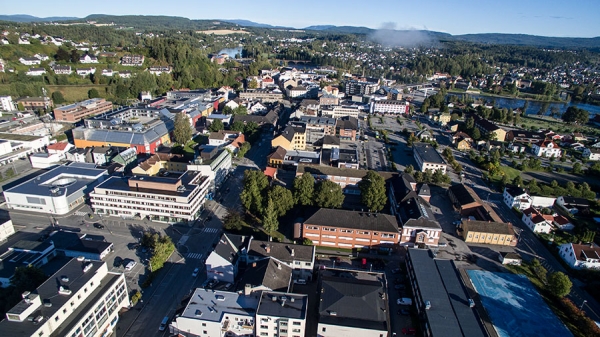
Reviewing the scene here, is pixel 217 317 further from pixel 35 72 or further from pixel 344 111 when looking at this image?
pixel 35 72

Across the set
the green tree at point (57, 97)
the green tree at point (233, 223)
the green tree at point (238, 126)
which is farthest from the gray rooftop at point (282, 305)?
the green tree at point (57, 97)

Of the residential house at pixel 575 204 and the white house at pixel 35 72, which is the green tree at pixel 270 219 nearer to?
the residential house at pixel 575 204

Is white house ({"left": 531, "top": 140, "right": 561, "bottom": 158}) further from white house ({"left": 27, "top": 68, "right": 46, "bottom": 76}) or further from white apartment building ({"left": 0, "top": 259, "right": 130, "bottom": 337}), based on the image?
white house ({"left": 27, "top": 68, "right": 46, "bottom": 76})

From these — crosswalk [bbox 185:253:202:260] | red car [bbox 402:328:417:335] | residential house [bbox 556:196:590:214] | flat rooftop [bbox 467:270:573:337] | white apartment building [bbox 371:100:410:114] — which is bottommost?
crosswalk [bbox 185:253:202:260]

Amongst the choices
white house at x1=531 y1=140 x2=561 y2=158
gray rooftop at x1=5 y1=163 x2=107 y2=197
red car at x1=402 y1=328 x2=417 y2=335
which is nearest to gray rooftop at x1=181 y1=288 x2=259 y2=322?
red car at x1=402 y1=328 x2=417 y2=335

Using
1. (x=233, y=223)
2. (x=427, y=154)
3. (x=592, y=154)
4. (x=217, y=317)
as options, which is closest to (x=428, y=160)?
(x=427, y=154)
